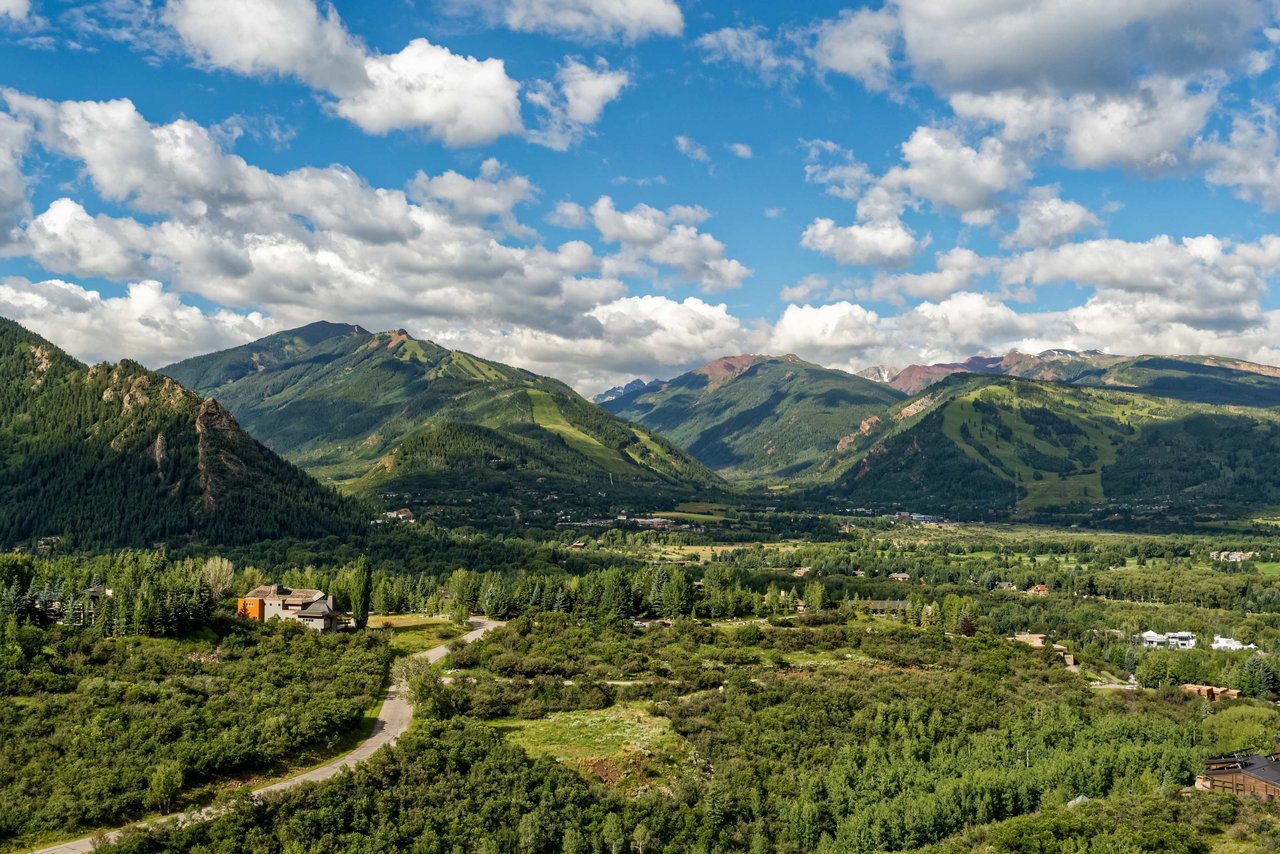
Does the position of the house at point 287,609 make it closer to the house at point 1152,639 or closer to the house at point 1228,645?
the house at point 1152,639

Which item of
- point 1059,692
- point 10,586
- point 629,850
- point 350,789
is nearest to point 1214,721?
point 1059,692

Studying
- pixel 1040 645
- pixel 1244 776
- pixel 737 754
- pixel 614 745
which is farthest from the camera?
pixel 1040 645

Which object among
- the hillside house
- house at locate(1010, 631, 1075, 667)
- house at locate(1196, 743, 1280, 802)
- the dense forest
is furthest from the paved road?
the hillside house

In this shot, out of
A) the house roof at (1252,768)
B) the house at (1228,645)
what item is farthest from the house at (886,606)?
the house roof at (1252,768)

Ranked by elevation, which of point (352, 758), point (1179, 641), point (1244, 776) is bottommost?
point (1179, 641)

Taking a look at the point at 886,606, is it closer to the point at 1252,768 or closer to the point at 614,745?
the point at 1252,768

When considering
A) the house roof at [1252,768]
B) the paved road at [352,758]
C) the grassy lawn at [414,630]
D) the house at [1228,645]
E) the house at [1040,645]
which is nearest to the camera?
the paved road at [352,758]

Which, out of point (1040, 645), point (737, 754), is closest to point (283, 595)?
point (737, 754)
